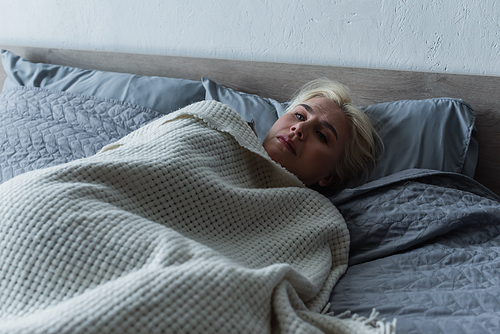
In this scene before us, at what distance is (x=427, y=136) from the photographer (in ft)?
4.09

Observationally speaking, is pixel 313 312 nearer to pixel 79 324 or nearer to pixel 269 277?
pixel 269 277

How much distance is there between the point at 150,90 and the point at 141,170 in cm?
74

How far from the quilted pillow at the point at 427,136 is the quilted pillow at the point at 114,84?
671 millimetres

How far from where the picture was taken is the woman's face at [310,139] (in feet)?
3.93

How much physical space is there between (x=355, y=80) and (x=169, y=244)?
3.08ft

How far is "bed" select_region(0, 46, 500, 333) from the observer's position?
69 centimetres

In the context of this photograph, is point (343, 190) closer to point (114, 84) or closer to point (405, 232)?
point (405, 232)

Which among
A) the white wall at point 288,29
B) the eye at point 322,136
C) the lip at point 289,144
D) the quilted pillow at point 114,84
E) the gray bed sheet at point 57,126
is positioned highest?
the white wall at point 288,29

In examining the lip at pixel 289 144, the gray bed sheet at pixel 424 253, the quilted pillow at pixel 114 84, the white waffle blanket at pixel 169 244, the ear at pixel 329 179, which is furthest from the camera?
the quilted pillow at pixel 114 84

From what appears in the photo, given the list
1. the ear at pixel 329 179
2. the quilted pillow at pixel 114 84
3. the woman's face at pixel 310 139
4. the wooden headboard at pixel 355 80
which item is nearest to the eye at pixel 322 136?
the woman's face at pixel 310 139

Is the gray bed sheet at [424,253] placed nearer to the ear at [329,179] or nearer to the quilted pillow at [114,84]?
the ear at [329,179]

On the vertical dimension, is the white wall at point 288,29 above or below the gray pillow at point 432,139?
above

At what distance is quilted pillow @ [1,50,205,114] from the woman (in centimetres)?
43

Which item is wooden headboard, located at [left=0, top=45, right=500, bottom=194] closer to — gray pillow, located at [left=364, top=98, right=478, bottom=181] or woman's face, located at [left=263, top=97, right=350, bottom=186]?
gray pillow, located at [left=364, top=98, right=478, bottom=181]
